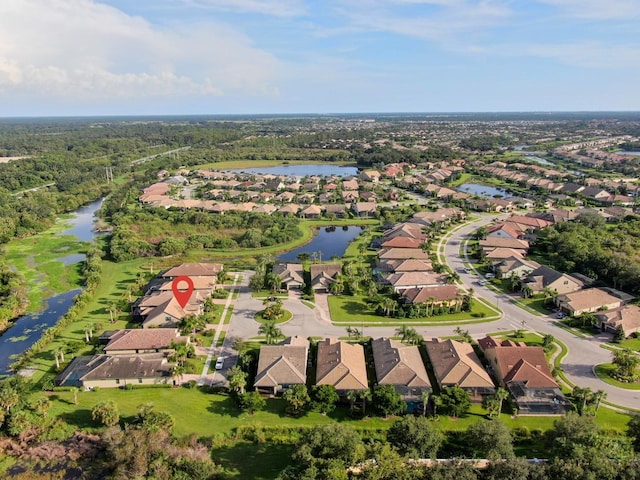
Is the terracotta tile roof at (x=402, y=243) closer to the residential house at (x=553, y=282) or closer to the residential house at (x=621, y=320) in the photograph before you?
the residential house at (x=553, y=282)

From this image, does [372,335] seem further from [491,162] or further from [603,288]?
[491,162]

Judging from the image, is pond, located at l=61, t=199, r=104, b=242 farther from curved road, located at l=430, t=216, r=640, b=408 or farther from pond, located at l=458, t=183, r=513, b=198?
pond, located at l=458, t=183, r=513, b=198

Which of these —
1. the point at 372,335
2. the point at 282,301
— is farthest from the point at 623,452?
the point at 282,301

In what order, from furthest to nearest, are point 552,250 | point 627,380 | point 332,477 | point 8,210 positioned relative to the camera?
1. point 8,210
2. point 552,250
3. point 627,380
4. point 332,477

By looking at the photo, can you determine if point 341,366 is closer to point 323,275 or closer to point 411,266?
point 323,275

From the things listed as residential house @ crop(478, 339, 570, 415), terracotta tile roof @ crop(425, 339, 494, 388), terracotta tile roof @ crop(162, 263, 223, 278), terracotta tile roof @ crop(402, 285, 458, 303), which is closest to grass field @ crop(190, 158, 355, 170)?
terracotta tile roof @ crop(162, 263, 223, 278)

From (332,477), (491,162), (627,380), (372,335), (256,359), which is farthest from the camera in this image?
(491,162)
